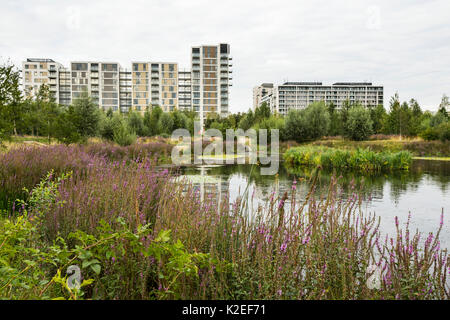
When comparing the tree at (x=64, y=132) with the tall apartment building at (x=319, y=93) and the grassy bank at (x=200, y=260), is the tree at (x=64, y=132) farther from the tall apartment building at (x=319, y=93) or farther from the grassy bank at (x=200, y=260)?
the tall apartment building at (x=319, y=93)

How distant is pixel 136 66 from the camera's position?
97250 mm

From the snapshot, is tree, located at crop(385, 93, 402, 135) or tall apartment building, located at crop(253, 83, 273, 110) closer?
tree, located at crop(385, 93, 402, 135)

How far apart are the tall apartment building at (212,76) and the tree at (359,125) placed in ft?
204

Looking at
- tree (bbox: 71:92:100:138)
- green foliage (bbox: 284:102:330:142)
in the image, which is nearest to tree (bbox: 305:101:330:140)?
green foliage (bbox: 284:102:330:142)

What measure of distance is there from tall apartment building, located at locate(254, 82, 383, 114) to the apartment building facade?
126 ft

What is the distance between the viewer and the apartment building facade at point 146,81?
9344cm

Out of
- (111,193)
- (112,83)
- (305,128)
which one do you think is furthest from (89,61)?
(111,193)

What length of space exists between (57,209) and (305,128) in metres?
32.9

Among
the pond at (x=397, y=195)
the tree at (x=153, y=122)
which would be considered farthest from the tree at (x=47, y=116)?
the tree at (x=153, y=122)

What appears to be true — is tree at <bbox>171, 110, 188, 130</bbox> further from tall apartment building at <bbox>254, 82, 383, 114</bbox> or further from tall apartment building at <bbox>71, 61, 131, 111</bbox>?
tall apartment building at <bbox>254, 82, 383, 114</bbox>

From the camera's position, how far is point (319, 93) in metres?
131

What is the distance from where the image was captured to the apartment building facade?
9344 centimetres

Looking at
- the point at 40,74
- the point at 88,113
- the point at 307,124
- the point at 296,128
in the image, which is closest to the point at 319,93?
the point at 40,74
